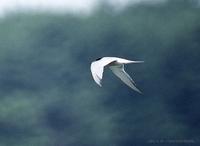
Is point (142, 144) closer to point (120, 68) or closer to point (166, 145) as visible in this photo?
point (166, 145)

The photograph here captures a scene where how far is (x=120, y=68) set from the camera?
12.1 metres

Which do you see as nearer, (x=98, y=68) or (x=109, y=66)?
(x=98, y=68)

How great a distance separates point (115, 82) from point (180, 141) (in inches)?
84.0

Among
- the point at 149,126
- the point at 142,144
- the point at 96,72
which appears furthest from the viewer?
the point at 149,126

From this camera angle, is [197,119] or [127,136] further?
[197,119]

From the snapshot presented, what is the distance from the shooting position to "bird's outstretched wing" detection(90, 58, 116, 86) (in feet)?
35.1

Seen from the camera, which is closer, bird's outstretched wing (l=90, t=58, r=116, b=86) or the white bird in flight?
bird's outstretched wing (l=90, t=58, r=116, b=86)

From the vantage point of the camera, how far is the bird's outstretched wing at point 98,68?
1070 centimetres

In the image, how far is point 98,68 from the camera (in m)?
11.0

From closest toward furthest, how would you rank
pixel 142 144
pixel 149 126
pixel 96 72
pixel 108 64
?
pixel 96 72
pixel 108 64
pixel 142 144
pixel 149 126

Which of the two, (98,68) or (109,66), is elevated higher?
(109,66)

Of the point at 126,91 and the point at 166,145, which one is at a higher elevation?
the point at 126,91

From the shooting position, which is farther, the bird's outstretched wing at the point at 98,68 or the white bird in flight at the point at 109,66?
the white bird in flight at the point at 109,66

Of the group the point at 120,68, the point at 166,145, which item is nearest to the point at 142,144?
the point at 166,145
